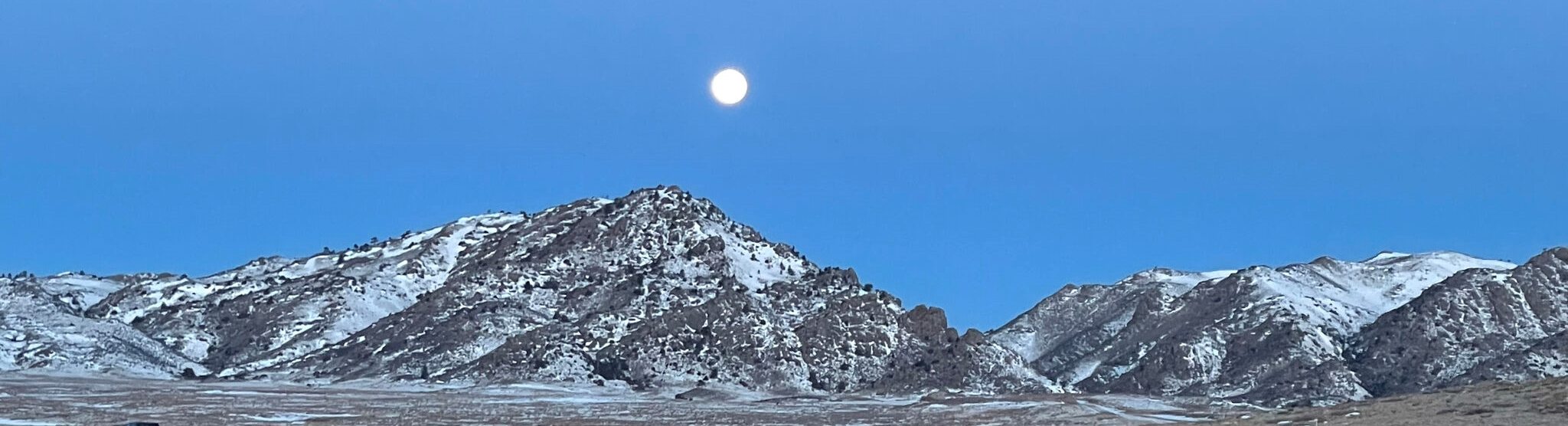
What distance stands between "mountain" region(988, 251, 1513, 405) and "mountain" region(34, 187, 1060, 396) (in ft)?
93.7

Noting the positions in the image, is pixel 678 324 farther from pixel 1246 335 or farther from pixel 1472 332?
pixel 1472 332

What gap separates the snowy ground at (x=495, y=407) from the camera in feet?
224

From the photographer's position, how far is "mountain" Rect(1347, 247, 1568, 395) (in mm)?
138625

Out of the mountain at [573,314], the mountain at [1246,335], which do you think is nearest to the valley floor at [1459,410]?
the mountain at [573,314]

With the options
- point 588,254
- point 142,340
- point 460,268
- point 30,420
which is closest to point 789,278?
point 588,254

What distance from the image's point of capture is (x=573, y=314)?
468 feet

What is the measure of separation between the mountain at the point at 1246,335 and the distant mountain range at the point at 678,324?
399 mm

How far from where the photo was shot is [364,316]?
147m

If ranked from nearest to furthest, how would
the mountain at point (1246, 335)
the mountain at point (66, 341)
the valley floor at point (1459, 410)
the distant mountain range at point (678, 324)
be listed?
the valley floor at point (1459, 410), the mountain at point (66, 341), the distant mountain range at point (678, 324), the mountain at point (1246, 335)

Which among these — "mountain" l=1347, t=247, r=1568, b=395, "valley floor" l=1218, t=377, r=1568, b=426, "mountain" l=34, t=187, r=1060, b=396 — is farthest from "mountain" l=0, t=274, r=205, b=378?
"mountain" l=1347, t=247, r=1568, b=395

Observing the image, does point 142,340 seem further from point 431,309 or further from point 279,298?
point 431,309

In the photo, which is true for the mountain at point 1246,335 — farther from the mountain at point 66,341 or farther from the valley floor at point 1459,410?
the mountain at point 66,341

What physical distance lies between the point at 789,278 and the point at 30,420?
96854 mm

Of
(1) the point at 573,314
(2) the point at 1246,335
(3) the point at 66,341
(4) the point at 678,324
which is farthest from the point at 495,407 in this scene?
(2) the point at 1246,335
